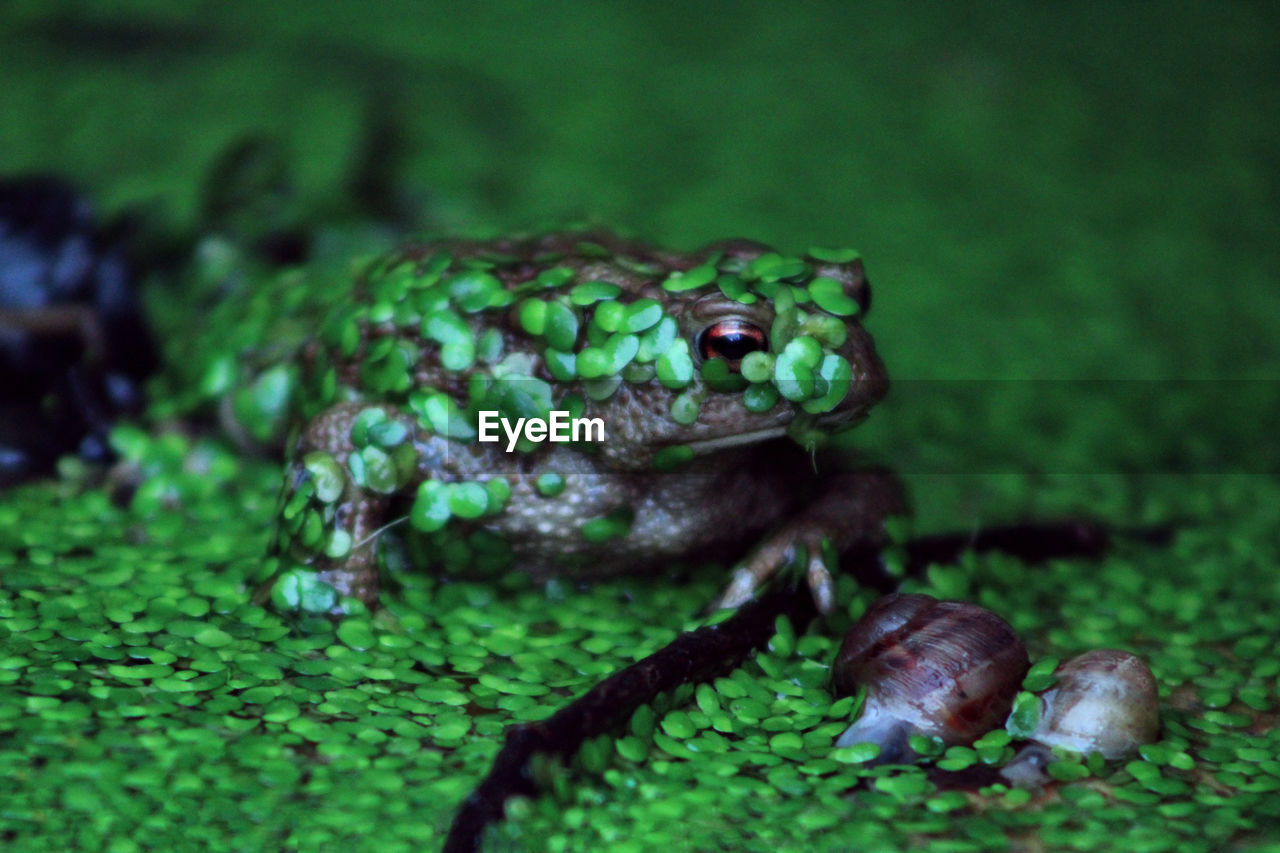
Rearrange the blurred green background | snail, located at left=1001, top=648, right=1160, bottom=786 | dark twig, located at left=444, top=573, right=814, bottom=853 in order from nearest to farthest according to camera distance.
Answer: dark twig, located at left=444, top=573, right=814, bottom=853
snail, located at left=1001, top=648, right=1160, bottom=786
the blurred green background

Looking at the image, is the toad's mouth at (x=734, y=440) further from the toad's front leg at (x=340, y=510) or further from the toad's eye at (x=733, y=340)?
the toad's front leg at (x=340, y=510)

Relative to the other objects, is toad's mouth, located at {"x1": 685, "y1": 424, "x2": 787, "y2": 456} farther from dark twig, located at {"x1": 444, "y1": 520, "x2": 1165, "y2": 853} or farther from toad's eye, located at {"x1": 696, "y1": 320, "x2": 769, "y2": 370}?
dark twig, located at {"x1": 444, "y1": 520, "x2": 1165, "y2": 853}

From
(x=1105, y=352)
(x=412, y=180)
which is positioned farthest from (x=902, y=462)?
(x=412, y=180)

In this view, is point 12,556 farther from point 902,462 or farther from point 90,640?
point 902,462

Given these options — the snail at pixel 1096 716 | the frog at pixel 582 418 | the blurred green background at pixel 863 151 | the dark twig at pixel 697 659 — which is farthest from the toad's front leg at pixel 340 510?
the snail at pixel 1096 716

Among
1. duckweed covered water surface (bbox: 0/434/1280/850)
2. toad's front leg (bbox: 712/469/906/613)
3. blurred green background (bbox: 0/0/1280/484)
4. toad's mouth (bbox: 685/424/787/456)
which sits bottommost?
duckweed covered water surface (bbox: 0/434/1280/850)

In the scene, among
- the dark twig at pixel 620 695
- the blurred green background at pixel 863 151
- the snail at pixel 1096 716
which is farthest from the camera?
the blurred green background at pixel 863 151

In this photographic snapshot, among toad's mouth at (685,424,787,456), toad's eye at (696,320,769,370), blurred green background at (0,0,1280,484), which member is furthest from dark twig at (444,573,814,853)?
blurred green background at (0,0,1280,484)
